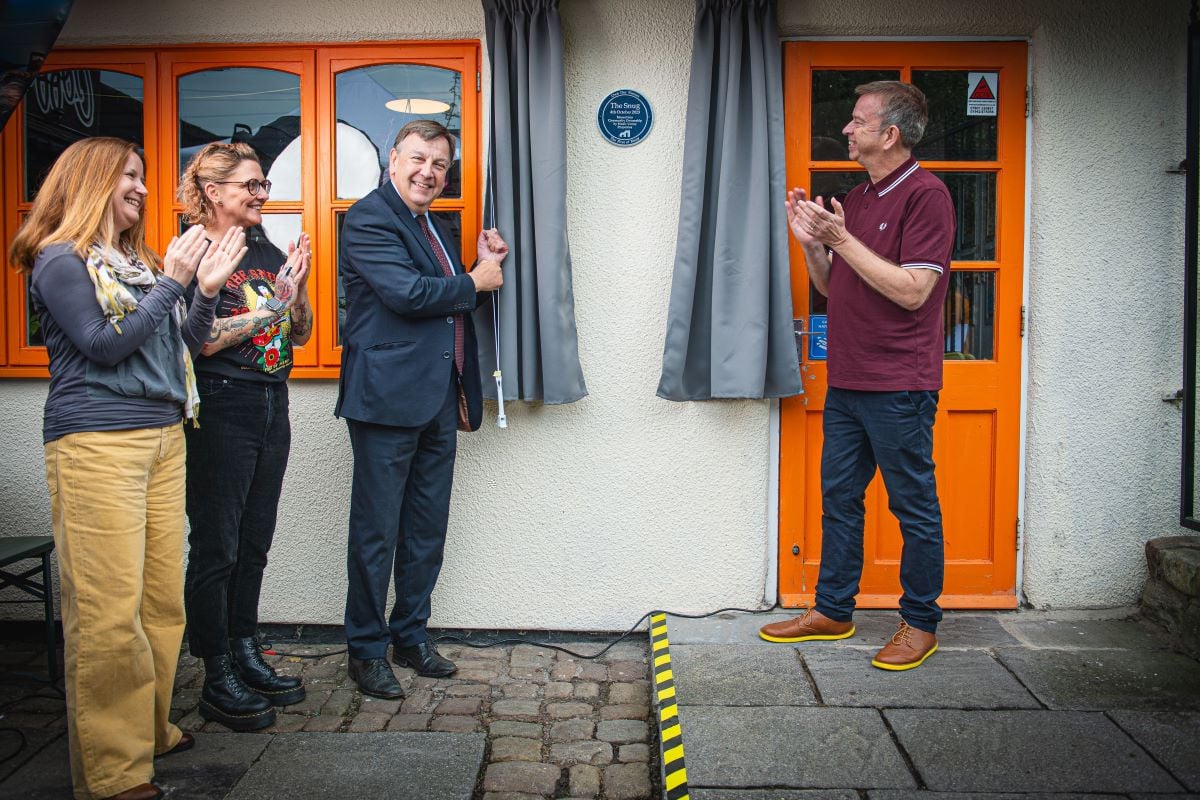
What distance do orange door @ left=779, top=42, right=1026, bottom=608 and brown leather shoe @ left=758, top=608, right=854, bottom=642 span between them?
0.43 m

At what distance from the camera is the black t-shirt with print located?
328 centimetres

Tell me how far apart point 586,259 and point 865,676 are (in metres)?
2.02

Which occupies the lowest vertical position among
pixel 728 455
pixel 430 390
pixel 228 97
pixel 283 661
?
pixel 283 661

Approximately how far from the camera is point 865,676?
347cm

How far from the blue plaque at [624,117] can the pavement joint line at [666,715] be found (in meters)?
2.08

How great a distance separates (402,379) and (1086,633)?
2.95 m

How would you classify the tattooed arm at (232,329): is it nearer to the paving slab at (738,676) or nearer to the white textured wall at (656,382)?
the white textured wall at (656,382)

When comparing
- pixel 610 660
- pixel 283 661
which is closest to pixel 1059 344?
pixel 610 660

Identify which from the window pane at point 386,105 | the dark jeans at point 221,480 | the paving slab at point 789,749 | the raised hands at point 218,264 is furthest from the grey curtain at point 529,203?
the paving slab at point 789,749

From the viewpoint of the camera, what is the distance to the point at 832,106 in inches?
162

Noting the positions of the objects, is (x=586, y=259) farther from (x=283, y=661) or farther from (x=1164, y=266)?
(x=1164, y=266)

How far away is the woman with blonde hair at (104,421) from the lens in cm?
269

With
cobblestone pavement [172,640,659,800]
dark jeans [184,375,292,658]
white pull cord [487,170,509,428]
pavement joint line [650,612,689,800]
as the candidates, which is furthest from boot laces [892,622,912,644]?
dark jeans [184,375,292,658]

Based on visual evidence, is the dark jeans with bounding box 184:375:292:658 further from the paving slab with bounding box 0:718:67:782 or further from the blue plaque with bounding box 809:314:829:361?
the blue plaque with bounding box 809:314:829:361
